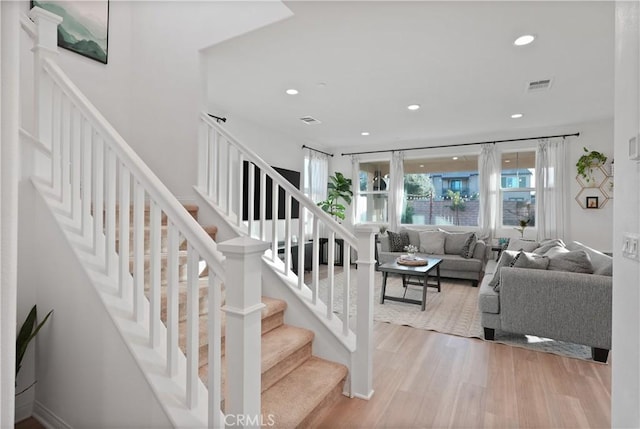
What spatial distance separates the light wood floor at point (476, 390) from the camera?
1906 millimetres

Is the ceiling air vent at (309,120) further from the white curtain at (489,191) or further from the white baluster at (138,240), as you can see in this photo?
the white baluster at (138,240)

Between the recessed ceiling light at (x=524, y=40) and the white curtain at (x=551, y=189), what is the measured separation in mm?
3481

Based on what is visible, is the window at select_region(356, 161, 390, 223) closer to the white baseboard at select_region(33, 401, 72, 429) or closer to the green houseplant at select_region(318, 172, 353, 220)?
the green houseplant at select_region(318, 172, 353, 220)

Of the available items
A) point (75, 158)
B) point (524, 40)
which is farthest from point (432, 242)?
point (75, 158)

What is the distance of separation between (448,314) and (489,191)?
3275mm

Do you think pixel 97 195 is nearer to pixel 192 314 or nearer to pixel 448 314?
pixel 192 314

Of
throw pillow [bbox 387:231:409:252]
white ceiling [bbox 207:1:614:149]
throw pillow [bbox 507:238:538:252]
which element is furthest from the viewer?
throw pillow [bbox 387:231:409:252]

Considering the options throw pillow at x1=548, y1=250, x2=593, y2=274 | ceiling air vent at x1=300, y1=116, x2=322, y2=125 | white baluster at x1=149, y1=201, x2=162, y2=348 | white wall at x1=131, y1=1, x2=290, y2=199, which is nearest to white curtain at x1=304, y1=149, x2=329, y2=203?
ceiling air vent at x1=300, y1=116, x2=322, y2=125

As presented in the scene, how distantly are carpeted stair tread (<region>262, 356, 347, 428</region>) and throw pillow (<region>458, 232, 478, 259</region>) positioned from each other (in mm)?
4104

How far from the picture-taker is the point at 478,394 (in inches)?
85.7

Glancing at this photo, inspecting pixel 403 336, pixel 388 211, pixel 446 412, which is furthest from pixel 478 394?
pixel 388 211

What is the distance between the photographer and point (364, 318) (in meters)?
2.11

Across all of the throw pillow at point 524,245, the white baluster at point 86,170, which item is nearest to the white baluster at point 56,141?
the white baluster at point 86,170

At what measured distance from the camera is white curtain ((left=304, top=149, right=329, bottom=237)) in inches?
267
